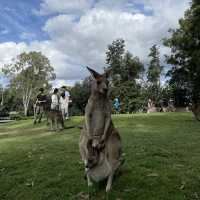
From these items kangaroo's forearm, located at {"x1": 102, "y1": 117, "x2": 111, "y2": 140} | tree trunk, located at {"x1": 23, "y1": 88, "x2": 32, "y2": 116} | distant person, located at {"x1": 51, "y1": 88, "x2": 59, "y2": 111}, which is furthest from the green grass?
tree trunk, located at {"x1": 23, "y1": 88, "x2": 32, "y2": 116}

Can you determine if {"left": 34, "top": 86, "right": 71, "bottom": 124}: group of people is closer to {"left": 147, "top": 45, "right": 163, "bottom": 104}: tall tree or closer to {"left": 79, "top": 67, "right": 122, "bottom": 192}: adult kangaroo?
{"left": 79, "top": 67, "right": 122, "bottom": 192}: adult kangaroo

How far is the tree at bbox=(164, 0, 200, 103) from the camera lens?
36469 mm

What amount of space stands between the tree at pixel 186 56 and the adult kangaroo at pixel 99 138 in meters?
29.1

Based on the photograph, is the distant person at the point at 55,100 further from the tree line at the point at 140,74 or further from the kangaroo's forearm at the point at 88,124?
the kangaroo's forearm at the point at 88,124

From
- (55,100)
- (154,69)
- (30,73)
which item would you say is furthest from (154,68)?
(55,100)

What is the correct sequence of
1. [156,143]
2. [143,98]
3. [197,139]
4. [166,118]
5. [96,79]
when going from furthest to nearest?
[143,98]
[166,118]
[197,139]
[156,143]
[96,79]

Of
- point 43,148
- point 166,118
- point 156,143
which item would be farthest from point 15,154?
point 166,118

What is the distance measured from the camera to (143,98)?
174ft

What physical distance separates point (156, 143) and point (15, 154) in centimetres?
526

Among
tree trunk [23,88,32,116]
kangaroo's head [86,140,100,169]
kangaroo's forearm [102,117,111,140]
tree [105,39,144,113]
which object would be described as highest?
tree [105,39,144,113]

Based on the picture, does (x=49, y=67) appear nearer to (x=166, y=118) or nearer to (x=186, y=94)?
(x=186, y=94)

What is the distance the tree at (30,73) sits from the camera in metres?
81.1

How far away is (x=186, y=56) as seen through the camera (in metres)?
41.2

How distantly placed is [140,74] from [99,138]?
226 feet
